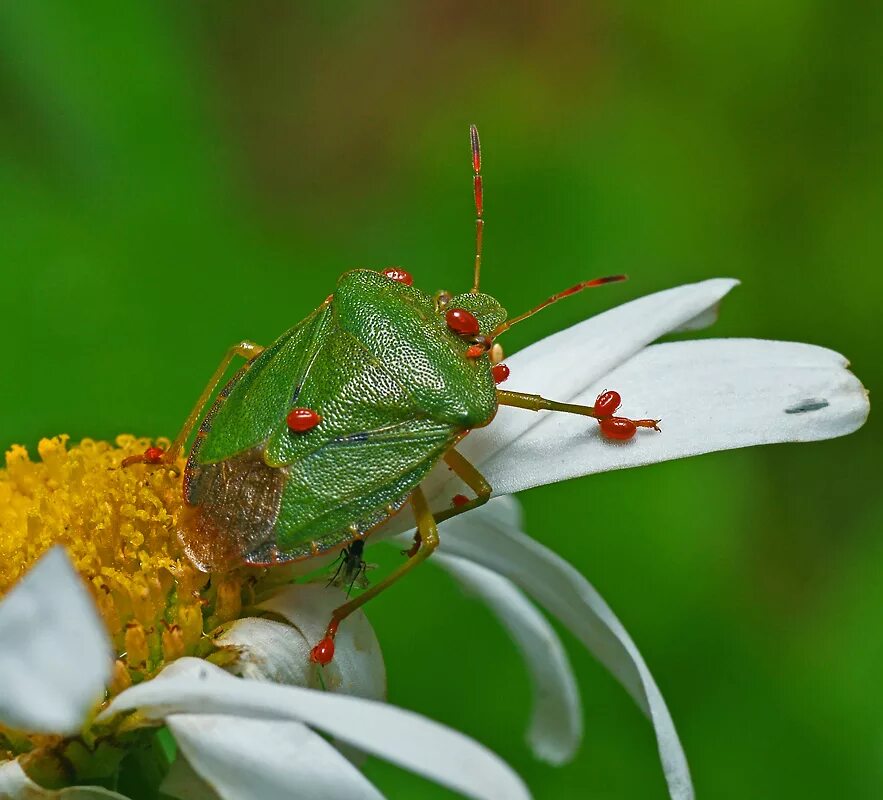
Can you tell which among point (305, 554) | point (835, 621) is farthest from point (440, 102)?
point (305, 554)

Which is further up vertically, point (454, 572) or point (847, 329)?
point (847, 329)

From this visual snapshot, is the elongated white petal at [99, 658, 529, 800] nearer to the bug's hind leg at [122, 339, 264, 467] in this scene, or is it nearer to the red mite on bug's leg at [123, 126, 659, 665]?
the red mite on bug's leg at [123, 126, 659, 665]

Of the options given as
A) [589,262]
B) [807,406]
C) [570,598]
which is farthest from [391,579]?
[589,262]

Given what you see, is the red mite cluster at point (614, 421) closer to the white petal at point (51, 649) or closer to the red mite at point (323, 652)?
the red mite at point (323, 652)

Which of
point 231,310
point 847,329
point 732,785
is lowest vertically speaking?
point 732,785

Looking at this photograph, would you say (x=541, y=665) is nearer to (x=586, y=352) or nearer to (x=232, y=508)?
(x=586, y=352)

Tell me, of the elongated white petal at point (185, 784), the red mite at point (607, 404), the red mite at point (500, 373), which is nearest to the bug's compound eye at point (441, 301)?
the red mite at point (500, 373)

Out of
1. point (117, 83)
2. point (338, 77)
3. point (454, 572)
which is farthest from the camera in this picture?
point (338, 77)

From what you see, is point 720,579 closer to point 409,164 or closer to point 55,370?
point 409,164
